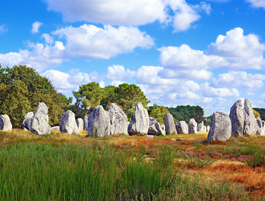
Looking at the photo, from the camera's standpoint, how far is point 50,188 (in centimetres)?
388

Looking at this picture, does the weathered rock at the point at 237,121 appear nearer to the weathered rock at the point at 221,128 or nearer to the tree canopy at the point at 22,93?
the weathered rock at the point at 221,128

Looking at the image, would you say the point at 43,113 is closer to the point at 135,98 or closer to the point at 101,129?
the point at 101,129

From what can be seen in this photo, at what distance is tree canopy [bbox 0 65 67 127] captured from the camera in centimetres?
3431

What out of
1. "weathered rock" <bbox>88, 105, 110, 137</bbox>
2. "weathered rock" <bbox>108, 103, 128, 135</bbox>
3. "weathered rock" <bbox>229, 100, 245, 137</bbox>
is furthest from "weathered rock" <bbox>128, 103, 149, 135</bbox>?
"weathered rock" <bbox>229, 100, 245, 137</bbox>

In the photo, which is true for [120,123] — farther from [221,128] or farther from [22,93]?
[22,93]

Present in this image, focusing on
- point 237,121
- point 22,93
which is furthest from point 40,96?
point 237,121

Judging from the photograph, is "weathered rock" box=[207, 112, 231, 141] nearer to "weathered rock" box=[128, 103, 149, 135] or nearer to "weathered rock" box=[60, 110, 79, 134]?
"weathered rock" box=[128, 103, 149, 135]

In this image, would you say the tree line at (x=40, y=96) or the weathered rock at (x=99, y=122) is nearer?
the weathered rock at (x=99, y=122)

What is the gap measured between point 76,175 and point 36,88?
3897 cm

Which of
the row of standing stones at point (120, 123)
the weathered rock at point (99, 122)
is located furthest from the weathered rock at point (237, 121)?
the weathered rock at point (99, 122)

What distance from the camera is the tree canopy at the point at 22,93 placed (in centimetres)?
3431

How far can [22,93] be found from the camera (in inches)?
1439

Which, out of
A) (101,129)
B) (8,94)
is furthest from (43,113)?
(8,94)

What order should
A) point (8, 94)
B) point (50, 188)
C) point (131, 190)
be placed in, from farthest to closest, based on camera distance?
point (8, 94) → point (131, 190) → point (50, 188)
